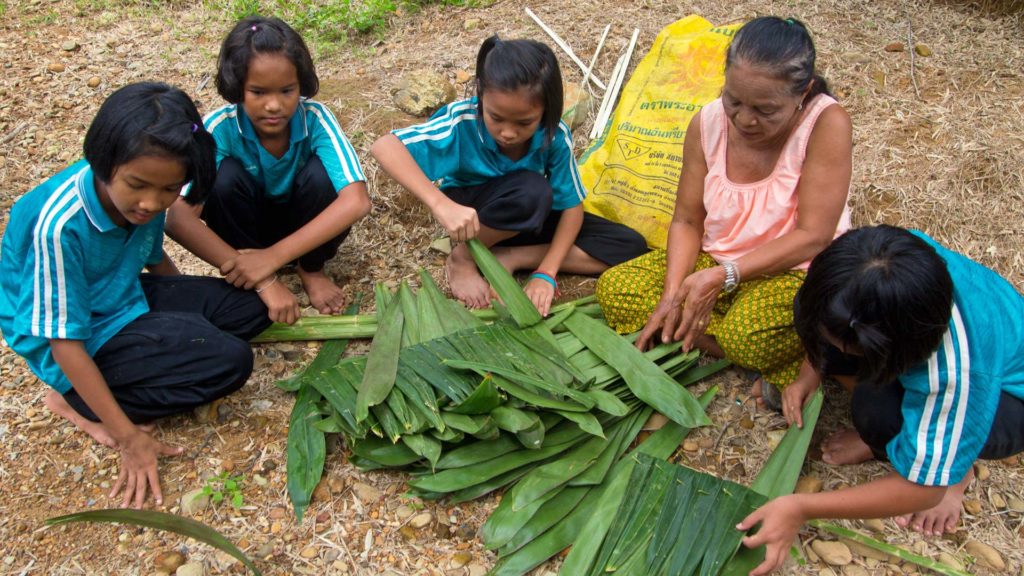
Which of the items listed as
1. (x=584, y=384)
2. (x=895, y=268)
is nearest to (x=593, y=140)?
(x=584, y=384)

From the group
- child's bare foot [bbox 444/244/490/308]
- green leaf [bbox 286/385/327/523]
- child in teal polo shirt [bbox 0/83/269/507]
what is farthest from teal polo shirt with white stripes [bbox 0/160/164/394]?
child's bare foot [bbox 444/244/490/308]

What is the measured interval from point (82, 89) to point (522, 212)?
110 inches

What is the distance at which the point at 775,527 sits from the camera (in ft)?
5.67

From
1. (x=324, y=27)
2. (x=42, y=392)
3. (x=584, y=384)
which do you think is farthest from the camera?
(x=324, y=27)

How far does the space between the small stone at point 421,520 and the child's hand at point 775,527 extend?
2.64 feet

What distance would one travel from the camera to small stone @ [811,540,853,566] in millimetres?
1942

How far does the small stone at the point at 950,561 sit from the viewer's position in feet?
6.35

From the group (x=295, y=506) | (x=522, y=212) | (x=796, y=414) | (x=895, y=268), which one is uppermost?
(x=895, y=268)

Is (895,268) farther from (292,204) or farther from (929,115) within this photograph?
(929,115)

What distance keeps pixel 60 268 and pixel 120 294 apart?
0.26 metres

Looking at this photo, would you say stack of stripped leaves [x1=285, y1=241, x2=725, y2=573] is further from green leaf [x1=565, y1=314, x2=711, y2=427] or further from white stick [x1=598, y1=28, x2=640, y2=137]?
white stick [x1=598, y1=28, x2=640, y2=137]

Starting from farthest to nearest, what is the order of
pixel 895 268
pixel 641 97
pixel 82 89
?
pixel 82 89 → pixel 641 97 → pixel 895 268

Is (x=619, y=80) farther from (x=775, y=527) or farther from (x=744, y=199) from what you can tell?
(x=775, y=527)

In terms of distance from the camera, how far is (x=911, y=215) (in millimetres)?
3055
